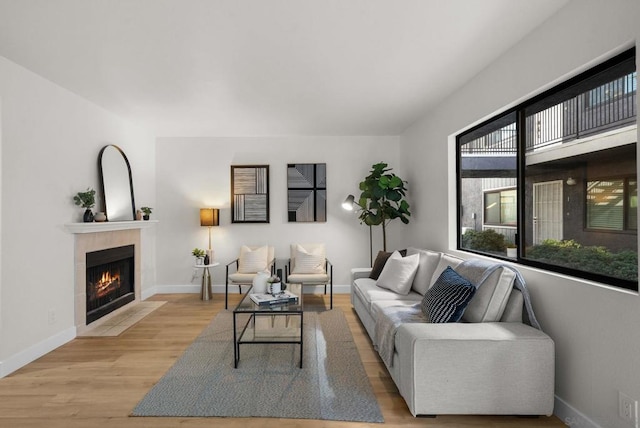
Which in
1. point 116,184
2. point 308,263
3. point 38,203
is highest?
point 116,184

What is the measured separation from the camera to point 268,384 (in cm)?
268

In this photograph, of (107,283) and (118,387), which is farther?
(107,283)

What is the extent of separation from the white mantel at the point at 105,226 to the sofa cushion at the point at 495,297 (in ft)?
12.4

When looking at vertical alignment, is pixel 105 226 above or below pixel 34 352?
above

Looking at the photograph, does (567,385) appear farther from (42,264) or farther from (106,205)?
(106,205)

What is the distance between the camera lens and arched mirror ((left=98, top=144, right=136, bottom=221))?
426 centimetres

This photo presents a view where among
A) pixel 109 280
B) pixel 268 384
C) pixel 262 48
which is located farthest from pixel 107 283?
pixel 262 48

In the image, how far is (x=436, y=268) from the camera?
360cm

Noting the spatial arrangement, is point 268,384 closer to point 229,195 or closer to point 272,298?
point 272,298

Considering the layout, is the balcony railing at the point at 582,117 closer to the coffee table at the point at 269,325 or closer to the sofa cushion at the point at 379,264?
the sofa cushion at the point at 379,264

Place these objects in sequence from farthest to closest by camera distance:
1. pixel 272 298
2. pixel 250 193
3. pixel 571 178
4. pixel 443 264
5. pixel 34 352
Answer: pixel 250 193, pixel 443 264, pixel 272 298, pixel 34 352, pixel 571 178

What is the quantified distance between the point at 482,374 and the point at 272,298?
1.84m

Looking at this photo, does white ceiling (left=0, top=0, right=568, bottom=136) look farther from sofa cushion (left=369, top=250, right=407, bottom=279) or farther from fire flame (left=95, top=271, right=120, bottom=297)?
fire flame (left=95, top=271, right=120, bottom=297)

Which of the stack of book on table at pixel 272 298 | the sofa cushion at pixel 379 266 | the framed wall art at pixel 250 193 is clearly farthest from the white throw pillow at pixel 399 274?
the framed wall art at pixel 250 193
